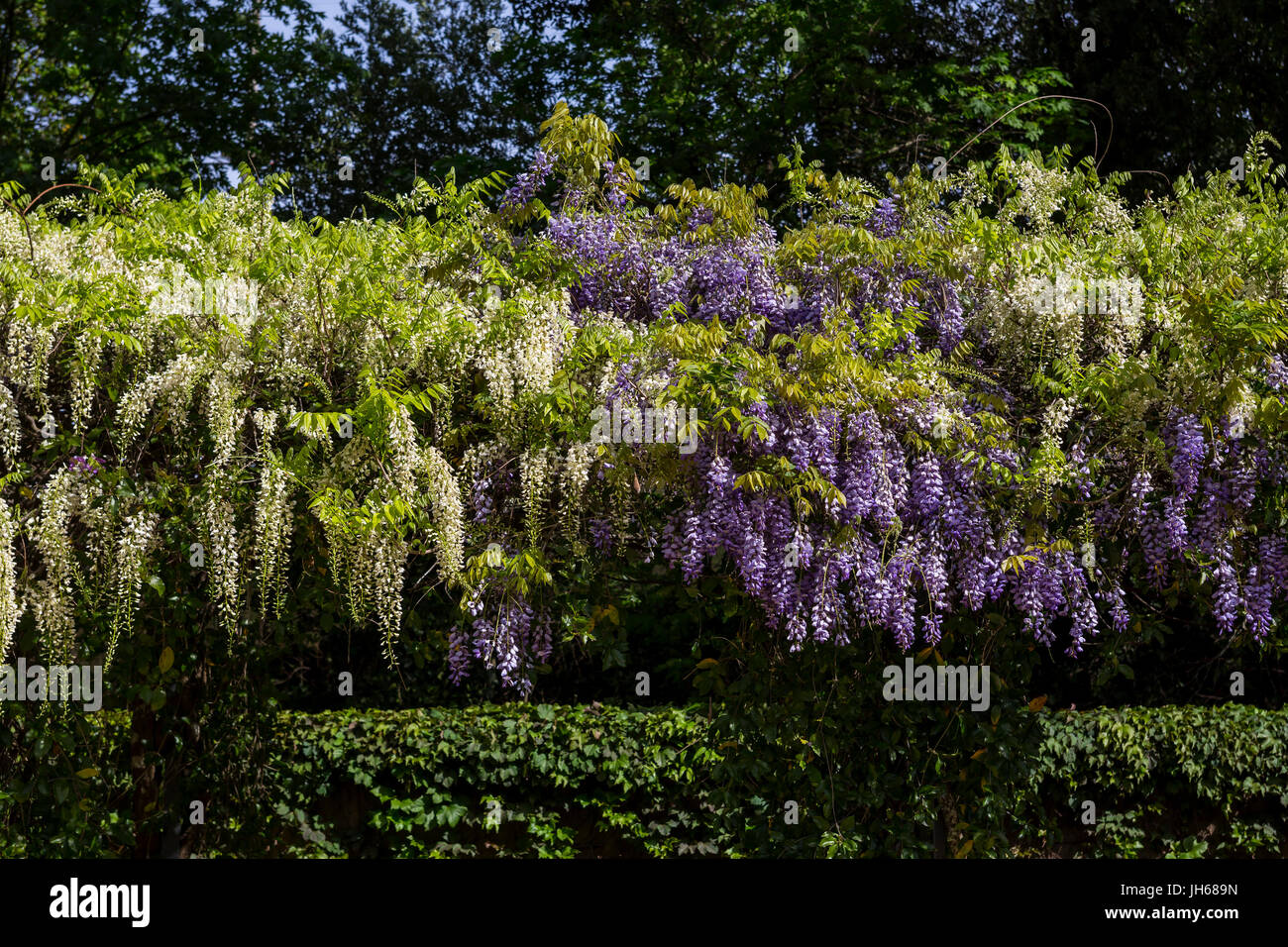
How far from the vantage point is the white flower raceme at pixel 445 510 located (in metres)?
3.91

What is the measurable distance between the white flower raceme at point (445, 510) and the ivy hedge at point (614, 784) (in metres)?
3.12

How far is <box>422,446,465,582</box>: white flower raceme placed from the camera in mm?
3906

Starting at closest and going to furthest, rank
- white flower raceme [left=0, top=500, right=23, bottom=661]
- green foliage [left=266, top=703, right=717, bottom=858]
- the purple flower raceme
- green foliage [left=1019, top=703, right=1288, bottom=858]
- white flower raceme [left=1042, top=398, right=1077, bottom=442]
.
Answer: white flower raceme [left=0, top=500, right=23, bottom=661]
the purple flower raceme
white flower raceme [left=1042, top=398, right=1077, bottom=442]
green foliage [left=266, top=703, right=717, bottom=858]
green foliage [left=1019, top=703, right=1288, bottom=858]

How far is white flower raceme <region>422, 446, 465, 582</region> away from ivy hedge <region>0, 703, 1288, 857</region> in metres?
3.12

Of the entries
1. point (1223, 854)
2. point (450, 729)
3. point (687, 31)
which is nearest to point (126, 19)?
point (687, 31)

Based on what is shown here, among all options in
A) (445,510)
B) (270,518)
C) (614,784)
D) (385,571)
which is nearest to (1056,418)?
(445,510)

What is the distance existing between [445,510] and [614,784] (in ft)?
12.7

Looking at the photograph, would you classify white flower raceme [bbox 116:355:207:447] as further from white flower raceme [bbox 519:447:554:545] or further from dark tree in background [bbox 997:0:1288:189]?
dark tree in background [bbox 997:0:1288:189]

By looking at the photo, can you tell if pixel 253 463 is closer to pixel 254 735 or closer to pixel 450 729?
pixel 254 735

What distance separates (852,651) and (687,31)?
975 centimetres

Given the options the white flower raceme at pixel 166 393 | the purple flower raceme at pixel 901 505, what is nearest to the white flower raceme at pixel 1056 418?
the purple flower raceme at pixel 901 505

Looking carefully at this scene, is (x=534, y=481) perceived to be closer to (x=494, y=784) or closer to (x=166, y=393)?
(x=166, y=393)

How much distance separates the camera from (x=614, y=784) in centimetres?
732

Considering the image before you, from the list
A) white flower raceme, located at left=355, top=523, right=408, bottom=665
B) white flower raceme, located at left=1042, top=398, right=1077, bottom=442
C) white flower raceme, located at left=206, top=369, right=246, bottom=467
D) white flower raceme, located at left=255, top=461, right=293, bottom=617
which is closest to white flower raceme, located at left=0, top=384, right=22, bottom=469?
white flower raceme, located at left=206, top=369, right=246, bottom=467
